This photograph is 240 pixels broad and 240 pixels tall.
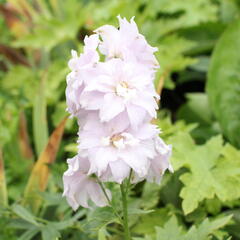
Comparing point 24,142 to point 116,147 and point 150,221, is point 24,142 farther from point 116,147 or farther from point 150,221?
point 116,147

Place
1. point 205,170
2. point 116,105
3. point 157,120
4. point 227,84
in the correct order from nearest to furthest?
point 116,105, point 205,170, point 157,120, point 227,84

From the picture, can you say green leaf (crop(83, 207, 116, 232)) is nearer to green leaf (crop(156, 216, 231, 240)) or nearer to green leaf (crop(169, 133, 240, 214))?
green leaf (crop(156, 216, 231, 240))

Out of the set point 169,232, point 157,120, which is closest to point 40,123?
point 157,120

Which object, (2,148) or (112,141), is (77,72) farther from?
(2,148)

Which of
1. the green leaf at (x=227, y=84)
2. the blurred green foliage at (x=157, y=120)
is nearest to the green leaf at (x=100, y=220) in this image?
the blurred green foliage at (x=157, y=120)

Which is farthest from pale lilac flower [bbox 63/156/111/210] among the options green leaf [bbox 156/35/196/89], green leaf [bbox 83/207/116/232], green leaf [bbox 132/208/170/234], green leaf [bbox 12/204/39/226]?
green leaf [bbox 156/35/196/89]

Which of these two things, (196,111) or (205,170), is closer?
(205,170)
